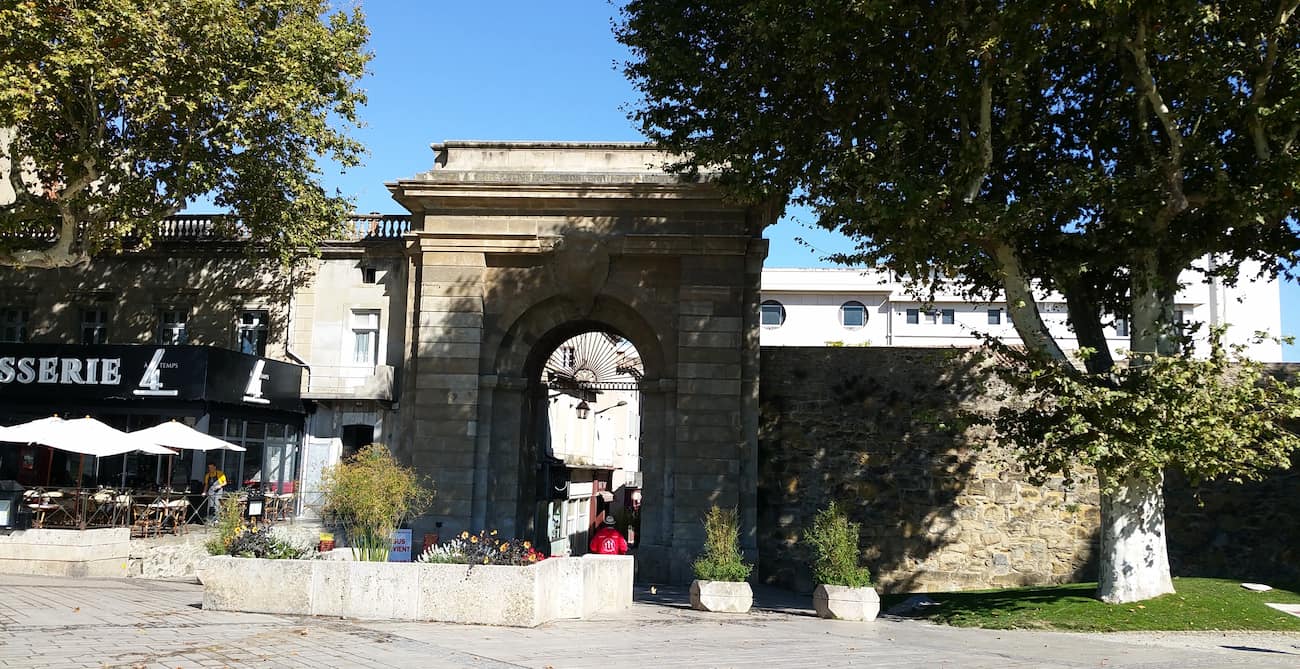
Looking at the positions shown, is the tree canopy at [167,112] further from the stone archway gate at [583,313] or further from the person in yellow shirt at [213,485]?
the person in yellow shirt at [213,485]

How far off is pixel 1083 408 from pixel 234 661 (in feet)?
37.8

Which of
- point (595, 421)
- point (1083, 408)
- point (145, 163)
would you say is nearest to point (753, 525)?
point (1083, 408)

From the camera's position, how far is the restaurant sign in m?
21.5

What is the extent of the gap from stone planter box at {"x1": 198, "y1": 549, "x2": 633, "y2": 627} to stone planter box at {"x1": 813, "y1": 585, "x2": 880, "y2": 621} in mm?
4364

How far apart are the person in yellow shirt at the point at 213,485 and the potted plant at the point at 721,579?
35.2ft

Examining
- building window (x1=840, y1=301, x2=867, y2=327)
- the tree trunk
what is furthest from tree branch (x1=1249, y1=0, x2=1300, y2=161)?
building window (x1=840, y1=301, x2=867, y2=327)

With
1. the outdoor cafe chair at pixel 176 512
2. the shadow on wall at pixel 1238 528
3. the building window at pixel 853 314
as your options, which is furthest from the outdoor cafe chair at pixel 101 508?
the building window at pixel 853 314

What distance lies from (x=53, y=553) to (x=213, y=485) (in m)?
4.67

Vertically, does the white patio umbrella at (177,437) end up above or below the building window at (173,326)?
below

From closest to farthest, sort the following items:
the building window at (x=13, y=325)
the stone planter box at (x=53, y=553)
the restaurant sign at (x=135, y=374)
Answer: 1. the stone planter box at (x=53, y=553)
2. the restaurant sign at (x=135, y=374)
3. the building window at (x=13, y=325)

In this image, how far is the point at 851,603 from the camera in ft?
49.9

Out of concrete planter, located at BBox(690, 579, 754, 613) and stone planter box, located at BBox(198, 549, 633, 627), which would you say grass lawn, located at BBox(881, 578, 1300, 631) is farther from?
stone planter box, located at BBox(198, 549, 633, 627)

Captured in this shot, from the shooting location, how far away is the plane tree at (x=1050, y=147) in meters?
13.6

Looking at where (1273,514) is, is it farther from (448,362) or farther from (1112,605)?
(448,362)
